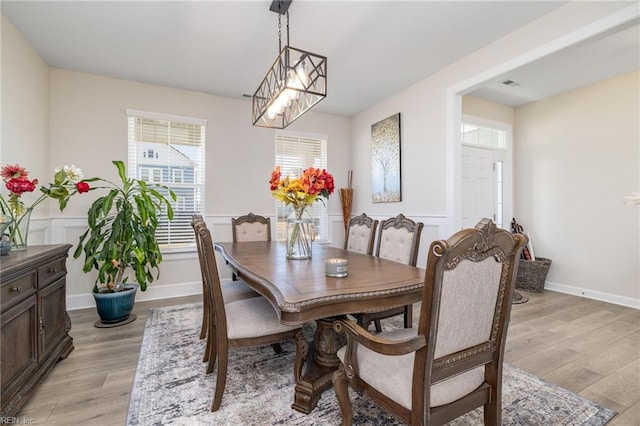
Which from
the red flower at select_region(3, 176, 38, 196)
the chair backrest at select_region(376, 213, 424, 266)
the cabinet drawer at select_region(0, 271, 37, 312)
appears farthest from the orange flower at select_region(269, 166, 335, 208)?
the red flower at select_region(3, 176, 38, 196)

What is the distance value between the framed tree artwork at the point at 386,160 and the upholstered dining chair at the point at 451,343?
301 centimetres

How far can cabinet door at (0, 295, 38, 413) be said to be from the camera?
145cm

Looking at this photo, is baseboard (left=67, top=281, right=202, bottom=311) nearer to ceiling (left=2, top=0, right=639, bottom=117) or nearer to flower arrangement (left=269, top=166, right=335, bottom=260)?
flower arrangement (left=269, top=166, right=335, bottom=260)

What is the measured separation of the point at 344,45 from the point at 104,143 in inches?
121

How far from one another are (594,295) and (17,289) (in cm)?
563

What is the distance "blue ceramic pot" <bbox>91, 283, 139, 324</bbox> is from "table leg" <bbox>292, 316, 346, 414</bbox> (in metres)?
2.17

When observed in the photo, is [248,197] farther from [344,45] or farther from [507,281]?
[507,281]

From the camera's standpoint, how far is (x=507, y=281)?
3.67 feet

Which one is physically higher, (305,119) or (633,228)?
(305,119)

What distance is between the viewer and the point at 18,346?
62.8 inches

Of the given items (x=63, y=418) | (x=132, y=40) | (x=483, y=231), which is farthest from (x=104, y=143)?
(x=483, y=231)

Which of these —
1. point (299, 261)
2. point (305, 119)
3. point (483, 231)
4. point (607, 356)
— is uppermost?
point (305, 119)

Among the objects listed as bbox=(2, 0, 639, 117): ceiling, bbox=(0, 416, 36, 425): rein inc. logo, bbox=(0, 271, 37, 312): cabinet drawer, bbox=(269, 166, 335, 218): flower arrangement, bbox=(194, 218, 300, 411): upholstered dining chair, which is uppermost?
bbox=(2, 0, 639, 117): ceiling

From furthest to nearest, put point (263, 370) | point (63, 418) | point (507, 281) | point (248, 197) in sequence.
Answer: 1. point (248, 197)
2. point (263, 370)
3. point (63, 418)
4. point (507, 281)
